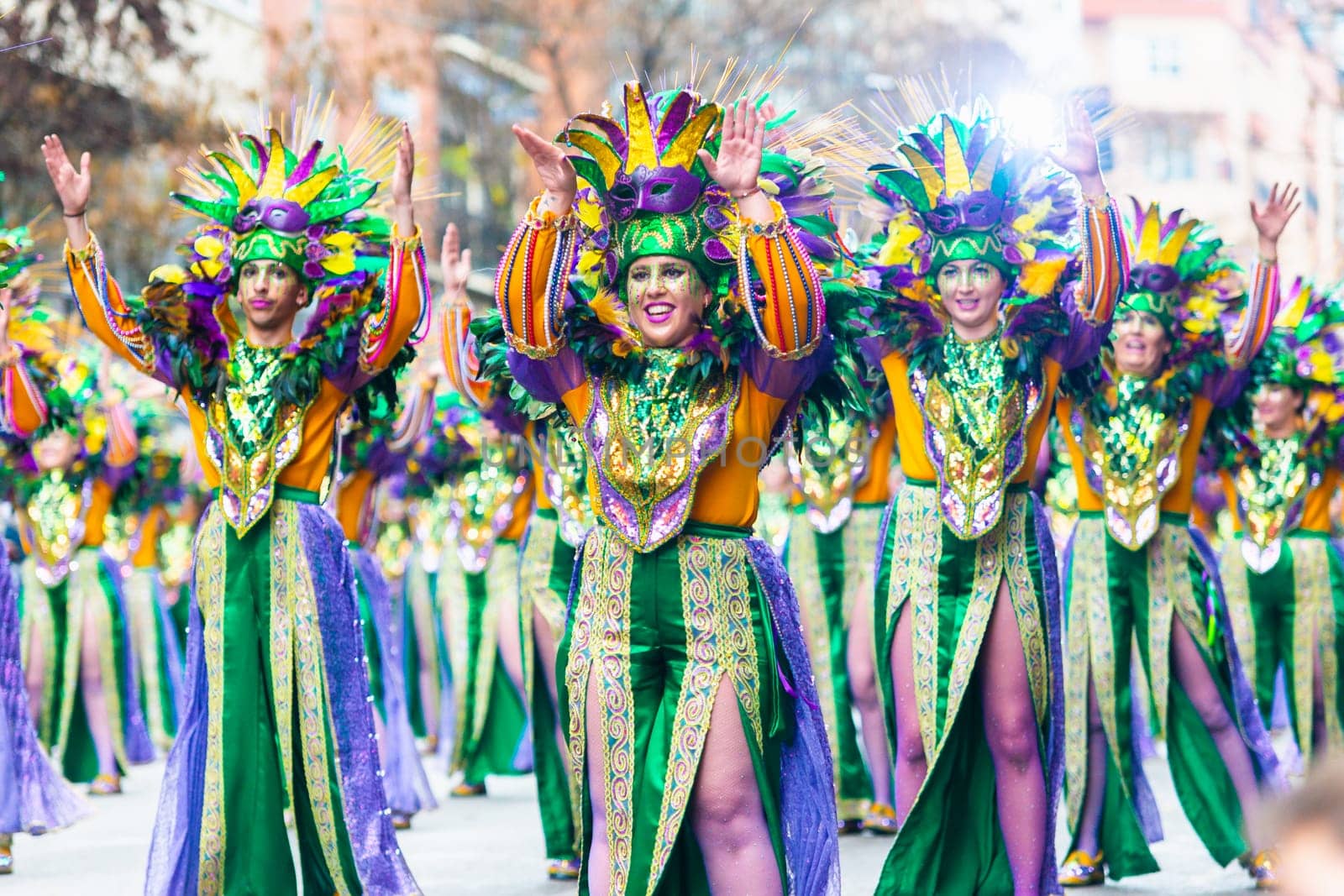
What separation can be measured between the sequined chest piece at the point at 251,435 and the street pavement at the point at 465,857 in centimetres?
188

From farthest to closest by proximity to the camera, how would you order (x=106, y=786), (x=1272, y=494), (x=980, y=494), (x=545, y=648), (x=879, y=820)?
1. (x=106, y=786)
2. (x=1272, y=494)
3. (x=879, y=820)
4. (x=545, y=648)
5. (x=980, y=494)

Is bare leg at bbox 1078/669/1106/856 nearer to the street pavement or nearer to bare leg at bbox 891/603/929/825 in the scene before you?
the street pavement

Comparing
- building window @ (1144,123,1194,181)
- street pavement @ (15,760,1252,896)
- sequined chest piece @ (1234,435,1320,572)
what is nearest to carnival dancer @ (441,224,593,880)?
street pavement @ (15,760,1252,896)

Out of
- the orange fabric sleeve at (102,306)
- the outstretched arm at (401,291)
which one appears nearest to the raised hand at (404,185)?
the outstretched arm at (401,291)

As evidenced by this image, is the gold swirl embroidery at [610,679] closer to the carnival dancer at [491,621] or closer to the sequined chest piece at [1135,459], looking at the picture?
the sequined chest piece at [1135,459]

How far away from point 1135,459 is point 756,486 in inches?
112

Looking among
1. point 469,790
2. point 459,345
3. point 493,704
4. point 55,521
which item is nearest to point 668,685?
point 459,345

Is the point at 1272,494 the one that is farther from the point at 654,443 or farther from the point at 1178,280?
the point at 654,443

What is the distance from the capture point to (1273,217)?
762 cm

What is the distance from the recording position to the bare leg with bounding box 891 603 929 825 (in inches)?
267

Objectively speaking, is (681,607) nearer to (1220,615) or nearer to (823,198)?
(823,198)

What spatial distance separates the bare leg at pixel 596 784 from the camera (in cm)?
543

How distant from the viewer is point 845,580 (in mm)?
9938

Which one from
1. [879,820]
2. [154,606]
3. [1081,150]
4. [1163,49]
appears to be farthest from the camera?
[1163,49]
